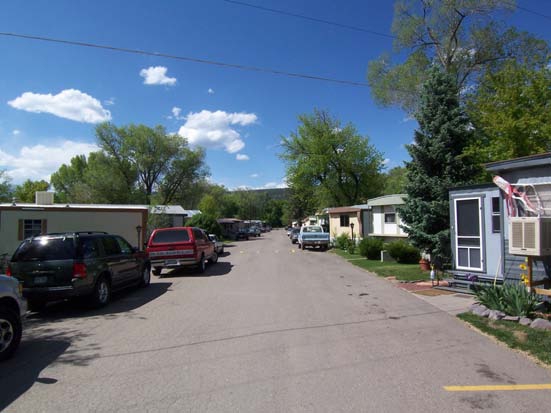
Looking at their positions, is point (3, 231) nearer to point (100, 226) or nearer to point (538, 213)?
point (100, 226)

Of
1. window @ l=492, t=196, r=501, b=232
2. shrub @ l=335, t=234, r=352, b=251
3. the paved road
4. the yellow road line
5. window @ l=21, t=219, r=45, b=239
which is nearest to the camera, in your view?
the paved road

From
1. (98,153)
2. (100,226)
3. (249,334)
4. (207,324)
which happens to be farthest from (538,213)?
(98,153)

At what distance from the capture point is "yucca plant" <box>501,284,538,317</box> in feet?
23.2

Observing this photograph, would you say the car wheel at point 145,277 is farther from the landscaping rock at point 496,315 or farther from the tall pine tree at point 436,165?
the tall pine tree at point 436,165

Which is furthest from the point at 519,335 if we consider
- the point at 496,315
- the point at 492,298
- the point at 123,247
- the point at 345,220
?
the point at 345,220

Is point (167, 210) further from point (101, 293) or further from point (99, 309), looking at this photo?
point (99, 309)

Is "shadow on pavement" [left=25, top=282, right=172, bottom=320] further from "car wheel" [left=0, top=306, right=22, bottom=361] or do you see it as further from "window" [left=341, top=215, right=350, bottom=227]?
"window" [left=341, top=215, right=350, bottom=227]

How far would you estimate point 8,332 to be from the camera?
547 centimetres

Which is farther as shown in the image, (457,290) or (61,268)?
(457,290)

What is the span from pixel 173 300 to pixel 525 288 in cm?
782

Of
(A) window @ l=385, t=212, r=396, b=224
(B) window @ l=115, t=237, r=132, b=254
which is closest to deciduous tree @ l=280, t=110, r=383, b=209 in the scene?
(A) window @ l=385, t=212, r=396, b=224

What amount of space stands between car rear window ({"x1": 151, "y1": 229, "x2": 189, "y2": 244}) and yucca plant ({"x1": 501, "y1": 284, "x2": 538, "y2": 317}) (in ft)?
35.6

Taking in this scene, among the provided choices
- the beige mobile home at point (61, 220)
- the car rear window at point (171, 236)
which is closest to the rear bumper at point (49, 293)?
the car rear window at point (171, 236)

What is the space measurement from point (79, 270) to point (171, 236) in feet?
22.7
